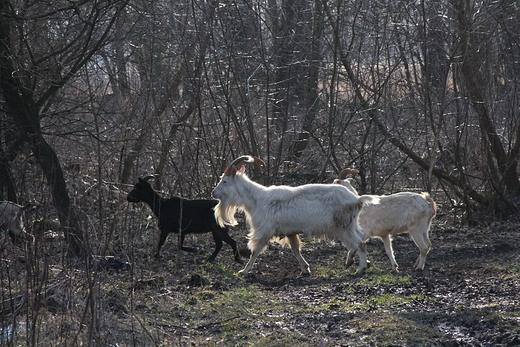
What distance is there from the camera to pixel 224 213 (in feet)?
32.2

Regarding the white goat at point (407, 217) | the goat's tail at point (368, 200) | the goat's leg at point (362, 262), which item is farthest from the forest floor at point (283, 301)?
the goat's tail at point (368, 200)

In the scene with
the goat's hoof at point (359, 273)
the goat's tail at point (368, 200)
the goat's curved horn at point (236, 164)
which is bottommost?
the goat's hoof at point (359, 273)

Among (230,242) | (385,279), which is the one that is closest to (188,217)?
(230,242)

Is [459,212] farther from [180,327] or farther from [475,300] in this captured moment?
[180,327]

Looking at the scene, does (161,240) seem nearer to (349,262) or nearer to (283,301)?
(349,262)

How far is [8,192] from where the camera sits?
943 centimetres

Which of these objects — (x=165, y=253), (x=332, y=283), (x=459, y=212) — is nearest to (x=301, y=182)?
(x=459, y=212)

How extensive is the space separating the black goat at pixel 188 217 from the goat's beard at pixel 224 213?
17 centimetres

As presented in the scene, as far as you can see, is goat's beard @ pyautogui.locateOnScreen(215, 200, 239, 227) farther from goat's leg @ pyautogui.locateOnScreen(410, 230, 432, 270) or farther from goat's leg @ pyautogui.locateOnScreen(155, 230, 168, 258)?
goat's leg @ pyautogui.locateOnScreen(410, 230, 432, 270)

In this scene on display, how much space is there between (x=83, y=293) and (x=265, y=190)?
424 cm

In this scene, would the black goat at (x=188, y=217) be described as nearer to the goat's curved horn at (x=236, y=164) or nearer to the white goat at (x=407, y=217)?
the goat's curved horn at (x=236, y=164)

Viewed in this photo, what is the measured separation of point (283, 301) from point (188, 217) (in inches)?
118

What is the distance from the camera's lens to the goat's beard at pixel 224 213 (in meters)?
9.74

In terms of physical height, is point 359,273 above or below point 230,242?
below
